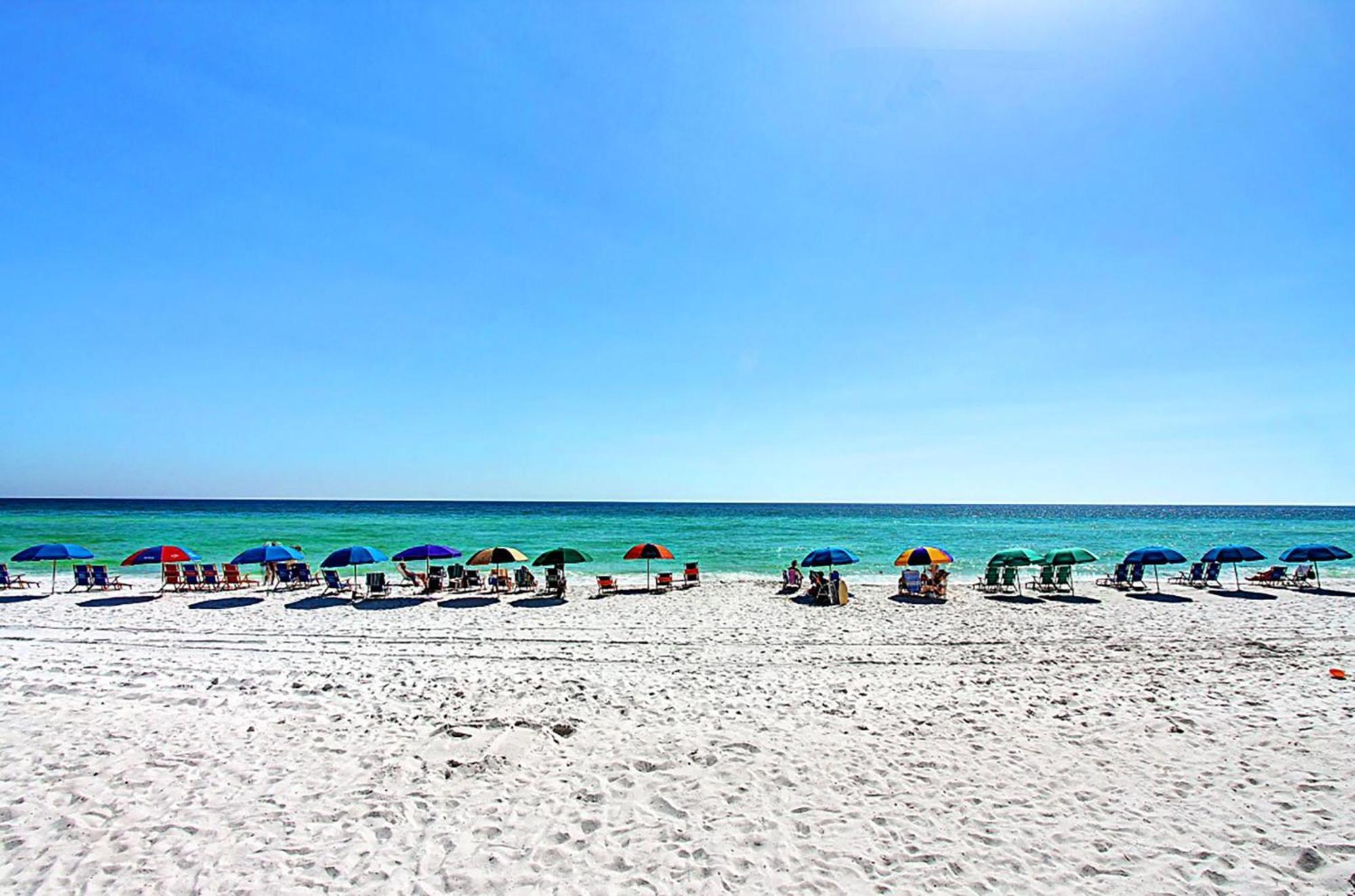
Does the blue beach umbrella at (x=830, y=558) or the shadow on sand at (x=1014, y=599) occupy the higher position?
the blue beach umbrella at (x=830, y=558)

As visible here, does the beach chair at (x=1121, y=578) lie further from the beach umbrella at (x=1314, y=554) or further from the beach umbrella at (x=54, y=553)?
the beach umbrella at (x=54, y=553)

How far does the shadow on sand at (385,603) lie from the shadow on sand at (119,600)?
540 cm

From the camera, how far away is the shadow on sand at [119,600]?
15.7 metres

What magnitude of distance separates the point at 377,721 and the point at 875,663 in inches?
273

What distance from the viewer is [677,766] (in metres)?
6.11

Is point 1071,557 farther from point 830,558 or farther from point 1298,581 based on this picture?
point 1298,581

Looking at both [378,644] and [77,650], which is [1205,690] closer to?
[378,644]

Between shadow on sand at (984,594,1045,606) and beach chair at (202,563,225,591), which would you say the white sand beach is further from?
beach chair at (202,563,225,591)

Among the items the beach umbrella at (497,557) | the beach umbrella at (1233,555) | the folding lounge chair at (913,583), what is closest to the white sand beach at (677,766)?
the beach umbrella at (497,557)

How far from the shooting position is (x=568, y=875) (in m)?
4.45

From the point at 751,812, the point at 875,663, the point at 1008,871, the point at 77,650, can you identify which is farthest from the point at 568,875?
the point at 77,650

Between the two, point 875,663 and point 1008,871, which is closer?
point 1008,871

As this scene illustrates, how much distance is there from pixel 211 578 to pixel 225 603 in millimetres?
2658

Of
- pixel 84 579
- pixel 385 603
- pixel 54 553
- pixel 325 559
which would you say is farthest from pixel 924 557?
pixel 54 553
